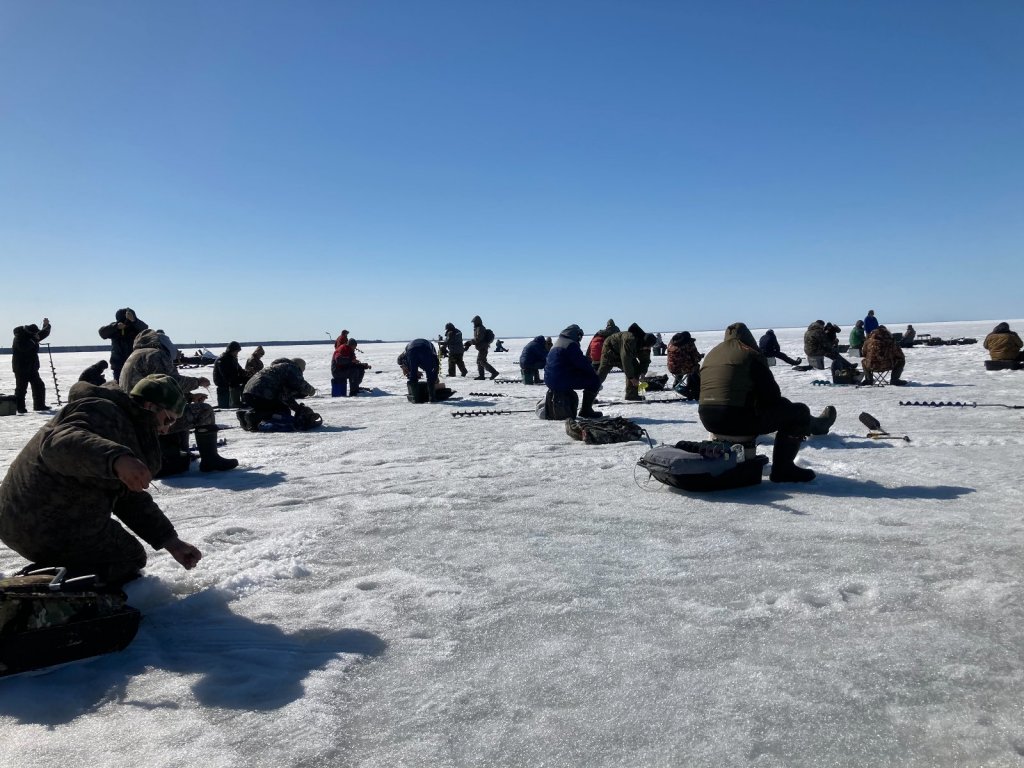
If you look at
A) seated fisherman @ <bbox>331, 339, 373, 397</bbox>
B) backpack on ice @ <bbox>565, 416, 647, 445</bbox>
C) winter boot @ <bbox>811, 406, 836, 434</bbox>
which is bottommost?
backpack on ice @ <bbox>565, 416, 647, 445</bbox>

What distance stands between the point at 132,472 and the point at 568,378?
769 centimetres

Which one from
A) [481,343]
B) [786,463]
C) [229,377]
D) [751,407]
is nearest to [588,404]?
[786,463]

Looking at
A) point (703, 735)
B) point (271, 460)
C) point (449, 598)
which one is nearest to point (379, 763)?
point (703, 735)

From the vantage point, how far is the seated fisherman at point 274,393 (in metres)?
9.94

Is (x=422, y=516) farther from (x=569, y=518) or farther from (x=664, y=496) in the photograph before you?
(x=664, y=496)

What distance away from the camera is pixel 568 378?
981cm

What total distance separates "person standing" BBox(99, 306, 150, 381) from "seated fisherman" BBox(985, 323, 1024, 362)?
1819 centimetres

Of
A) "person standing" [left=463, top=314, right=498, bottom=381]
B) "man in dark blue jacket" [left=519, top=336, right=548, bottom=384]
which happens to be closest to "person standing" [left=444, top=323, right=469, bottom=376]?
"person standing" [left=463, top=314, right=498, bottom=381]

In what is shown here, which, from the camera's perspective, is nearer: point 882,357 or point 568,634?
point 568,634

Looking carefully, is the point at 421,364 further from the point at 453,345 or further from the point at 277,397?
the point at 453,345

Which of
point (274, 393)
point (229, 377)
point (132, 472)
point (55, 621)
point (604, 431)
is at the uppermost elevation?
point (229, 377)

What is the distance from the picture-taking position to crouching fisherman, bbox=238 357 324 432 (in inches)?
392

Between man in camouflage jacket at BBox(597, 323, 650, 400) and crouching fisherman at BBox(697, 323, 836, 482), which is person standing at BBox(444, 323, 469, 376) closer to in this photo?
man in camouflage jacket at BBox(597, 323, 650, 400)

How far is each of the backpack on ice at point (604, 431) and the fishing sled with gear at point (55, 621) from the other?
5.56 m
